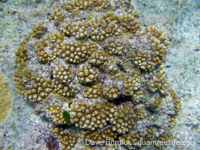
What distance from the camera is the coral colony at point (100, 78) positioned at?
2.96m

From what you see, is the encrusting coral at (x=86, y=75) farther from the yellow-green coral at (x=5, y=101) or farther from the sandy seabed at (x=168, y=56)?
the yellow-green coral at (x=5, y=101)

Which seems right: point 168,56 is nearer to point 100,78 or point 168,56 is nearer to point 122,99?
point 122,99

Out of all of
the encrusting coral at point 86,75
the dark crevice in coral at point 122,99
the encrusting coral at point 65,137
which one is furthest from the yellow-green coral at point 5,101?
the dark crevice in coral at point 122,99

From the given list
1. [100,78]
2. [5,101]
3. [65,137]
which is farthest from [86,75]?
[5,101]

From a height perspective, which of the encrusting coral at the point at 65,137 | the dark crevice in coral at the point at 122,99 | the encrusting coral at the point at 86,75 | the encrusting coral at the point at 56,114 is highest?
the encrusting coral at the point at 86,75

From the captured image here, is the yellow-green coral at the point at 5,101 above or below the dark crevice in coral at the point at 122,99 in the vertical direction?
below

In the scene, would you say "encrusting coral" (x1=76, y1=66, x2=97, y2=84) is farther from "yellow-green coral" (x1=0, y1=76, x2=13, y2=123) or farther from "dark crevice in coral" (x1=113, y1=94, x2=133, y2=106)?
"yellow-green coral" (x1=0, y1=76, x2=13, y2=123)

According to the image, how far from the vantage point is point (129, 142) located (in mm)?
3215

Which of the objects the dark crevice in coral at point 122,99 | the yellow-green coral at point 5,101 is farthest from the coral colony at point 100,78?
the yellow-green coral at point 5,101

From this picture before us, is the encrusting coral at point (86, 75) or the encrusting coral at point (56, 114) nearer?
the encrusting coral at point (86, 75)

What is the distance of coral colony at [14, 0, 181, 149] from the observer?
296 centimetres

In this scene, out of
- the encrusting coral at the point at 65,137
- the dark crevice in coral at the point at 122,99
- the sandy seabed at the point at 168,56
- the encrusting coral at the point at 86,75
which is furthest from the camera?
the sandy seabed at the point at 168,56

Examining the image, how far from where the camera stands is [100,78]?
3.05 metres

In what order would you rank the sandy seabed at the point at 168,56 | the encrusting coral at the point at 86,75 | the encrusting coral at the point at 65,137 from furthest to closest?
the sandy seabed at the point at 168,56
the encrusting coral at the point at 65,137
the encrusting coral at the point at 86,75
